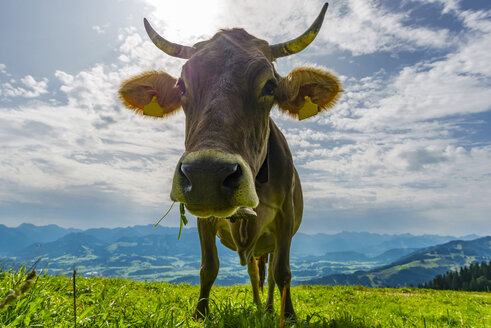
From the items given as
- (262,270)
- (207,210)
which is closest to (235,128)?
(207,210)

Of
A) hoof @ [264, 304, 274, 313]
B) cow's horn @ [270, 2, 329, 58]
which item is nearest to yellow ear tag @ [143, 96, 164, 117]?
cow's horn @ [270, 2, 329, 58]

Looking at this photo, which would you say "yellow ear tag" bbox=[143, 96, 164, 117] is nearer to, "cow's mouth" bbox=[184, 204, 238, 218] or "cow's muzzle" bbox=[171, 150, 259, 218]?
"cow's muzzle" bbox=[171, 150, 259, 218]

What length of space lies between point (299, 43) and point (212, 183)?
10.1 ft

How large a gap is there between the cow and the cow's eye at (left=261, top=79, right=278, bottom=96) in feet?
0.04

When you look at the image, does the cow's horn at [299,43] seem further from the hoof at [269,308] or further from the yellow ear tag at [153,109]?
the hoof at [269,308]

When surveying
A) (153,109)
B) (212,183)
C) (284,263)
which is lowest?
(284,263)

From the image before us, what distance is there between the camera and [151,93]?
5.69m

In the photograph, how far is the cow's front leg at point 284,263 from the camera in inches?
181

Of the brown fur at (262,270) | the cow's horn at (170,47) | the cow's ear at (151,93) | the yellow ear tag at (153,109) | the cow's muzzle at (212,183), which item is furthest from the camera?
the brown fur at (262,270)

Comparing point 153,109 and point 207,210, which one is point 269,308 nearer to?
point 207,210

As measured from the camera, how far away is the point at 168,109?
5762 millimetres

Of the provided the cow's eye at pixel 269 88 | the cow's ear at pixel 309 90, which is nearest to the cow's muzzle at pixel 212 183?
the cow's eye at pixel 269 88

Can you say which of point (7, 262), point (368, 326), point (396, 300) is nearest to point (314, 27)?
point (368, 326)

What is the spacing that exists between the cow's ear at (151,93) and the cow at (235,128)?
2 centimetres
